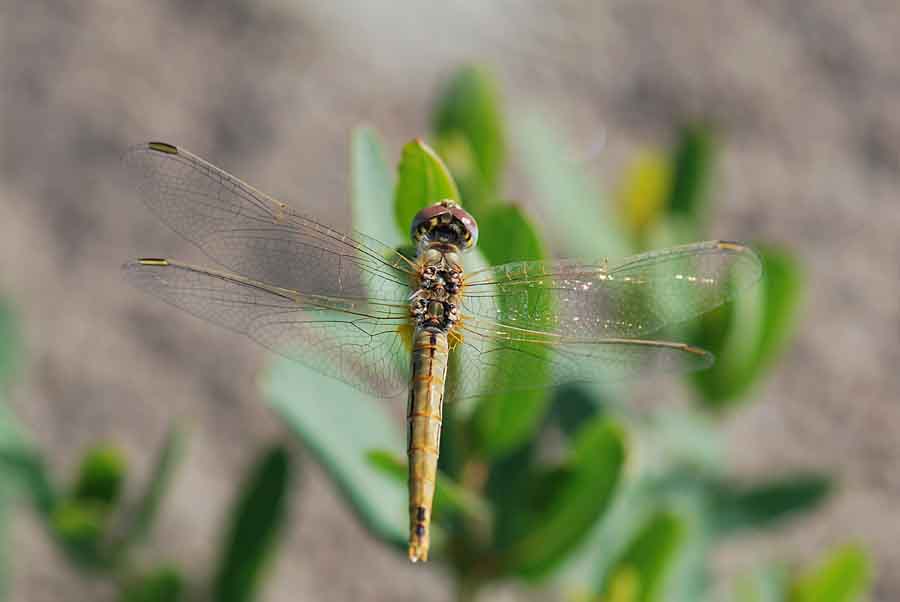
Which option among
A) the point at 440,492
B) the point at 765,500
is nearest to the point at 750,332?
the point at 765,500

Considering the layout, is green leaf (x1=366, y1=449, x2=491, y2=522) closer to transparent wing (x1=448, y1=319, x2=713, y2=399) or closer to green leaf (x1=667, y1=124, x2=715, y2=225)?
transparent wing (x1=448, y1=319, x2=713, y2=399)

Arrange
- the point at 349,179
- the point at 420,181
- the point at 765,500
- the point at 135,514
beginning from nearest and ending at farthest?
the point at 420,181 → the point at 135,514 → the point at 765,500 → the point at 349,179

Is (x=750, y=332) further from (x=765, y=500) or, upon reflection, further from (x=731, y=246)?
(x=731, y=246)

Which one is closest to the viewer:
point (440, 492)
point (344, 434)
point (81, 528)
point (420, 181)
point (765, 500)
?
point (420, 181)

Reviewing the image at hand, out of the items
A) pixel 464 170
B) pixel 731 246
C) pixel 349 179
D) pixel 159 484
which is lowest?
pixel 159 484

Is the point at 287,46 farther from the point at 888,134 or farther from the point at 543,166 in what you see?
the point at 888,134

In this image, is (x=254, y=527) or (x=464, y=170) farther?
(x=254, y=527)

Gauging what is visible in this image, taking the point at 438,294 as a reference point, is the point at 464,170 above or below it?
above

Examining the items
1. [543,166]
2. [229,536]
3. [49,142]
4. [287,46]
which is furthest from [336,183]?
[229,536]

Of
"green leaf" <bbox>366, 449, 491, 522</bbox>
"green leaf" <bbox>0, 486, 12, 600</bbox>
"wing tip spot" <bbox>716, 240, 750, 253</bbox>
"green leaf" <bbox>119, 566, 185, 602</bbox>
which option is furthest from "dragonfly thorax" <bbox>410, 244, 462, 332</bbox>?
"green leaf" <bbox>0, 486, 12, 600</bbox>
